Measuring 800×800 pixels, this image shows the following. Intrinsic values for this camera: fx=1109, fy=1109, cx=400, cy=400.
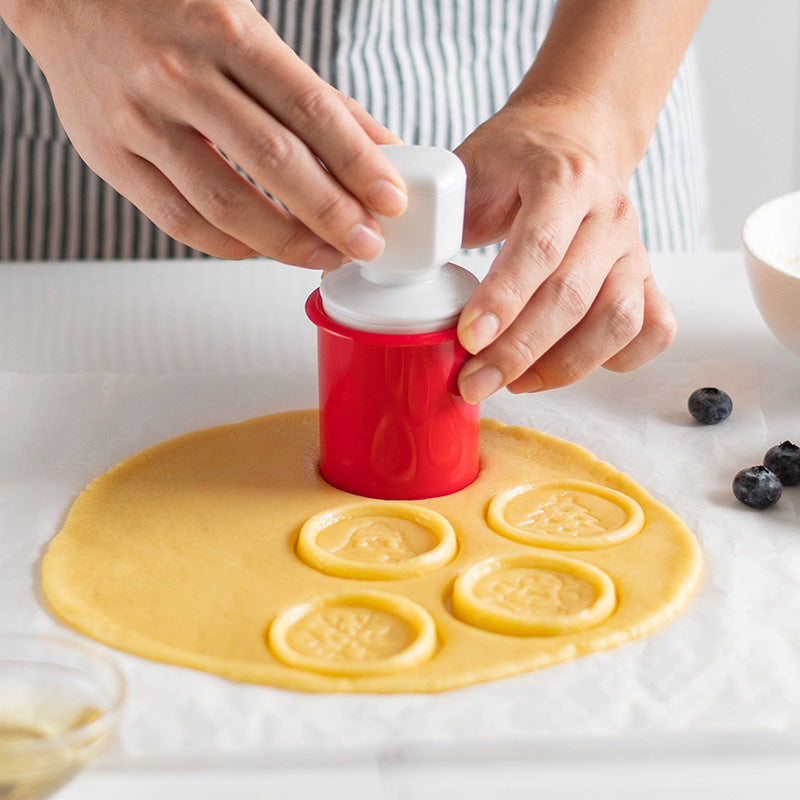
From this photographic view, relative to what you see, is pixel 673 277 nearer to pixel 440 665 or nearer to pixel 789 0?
pixel 440 665

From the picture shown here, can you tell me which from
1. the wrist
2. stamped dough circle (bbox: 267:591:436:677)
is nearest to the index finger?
the wrist

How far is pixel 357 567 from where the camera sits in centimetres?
113

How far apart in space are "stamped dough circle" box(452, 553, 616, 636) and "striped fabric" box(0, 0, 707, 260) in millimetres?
929

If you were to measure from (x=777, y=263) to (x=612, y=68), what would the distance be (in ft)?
1.20

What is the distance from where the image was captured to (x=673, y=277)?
6.19 feet

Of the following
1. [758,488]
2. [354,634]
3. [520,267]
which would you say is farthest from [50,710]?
[758,488]

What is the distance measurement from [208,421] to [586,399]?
52 centimetres

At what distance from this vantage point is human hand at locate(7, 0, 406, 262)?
106 centimetres

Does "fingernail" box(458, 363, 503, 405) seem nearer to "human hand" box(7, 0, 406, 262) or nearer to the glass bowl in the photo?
"human hand" box(7, 0, 406, 262)

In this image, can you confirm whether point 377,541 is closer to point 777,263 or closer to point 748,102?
point 777,263

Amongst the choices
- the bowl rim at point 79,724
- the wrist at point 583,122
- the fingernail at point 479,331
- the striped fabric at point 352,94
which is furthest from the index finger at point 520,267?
the striped fabric at point 352,94

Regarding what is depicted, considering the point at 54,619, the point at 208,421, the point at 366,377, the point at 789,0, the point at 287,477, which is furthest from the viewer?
the point at 789,0

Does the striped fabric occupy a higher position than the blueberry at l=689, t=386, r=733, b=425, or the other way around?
the striped fabric

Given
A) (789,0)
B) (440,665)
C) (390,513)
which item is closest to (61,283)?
(390,513)
